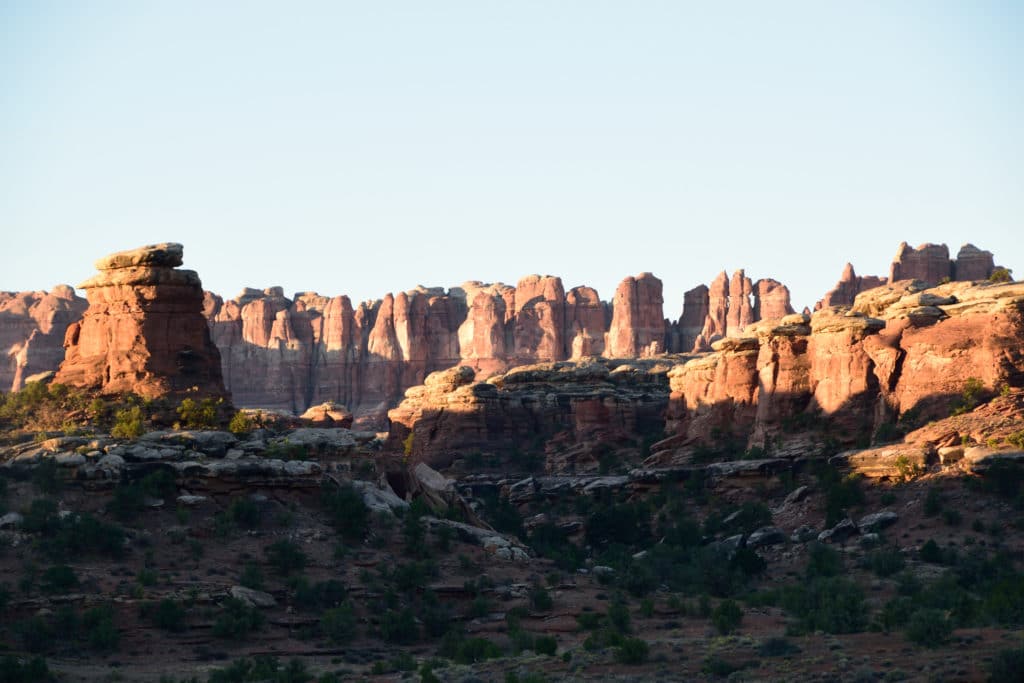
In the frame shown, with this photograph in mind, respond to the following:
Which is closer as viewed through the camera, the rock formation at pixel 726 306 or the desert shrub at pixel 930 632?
the desert shrub at pixel 930 632

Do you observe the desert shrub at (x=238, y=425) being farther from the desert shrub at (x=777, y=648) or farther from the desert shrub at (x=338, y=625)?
the desert shrub at (x=777, y=648)

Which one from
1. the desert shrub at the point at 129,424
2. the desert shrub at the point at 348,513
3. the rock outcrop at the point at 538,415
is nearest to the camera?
the desert shrub at the point at 348,513

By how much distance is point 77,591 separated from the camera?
4134cm

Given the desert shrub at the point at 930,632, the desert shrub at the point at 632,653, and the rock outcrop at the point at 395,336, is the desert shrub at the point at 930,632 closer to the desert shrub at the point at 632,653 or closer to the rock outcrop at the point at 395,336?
the desert shrub at the point at 632,653

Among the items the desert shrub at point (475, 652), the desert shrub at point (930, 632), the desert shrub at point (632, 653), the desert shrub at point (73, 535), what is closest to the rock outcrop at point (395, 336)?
the desert shrub at point (73, 535)

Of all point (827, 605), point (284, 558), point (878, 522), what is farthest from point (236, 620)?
point (878, 522)

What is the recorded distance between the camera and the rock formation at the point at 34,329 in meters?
154

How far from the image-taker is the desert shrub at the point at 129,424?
52.1 m

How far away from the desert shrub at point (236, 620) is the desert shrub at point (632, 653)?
11.8 m

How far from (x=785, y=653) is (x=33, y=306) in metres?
146

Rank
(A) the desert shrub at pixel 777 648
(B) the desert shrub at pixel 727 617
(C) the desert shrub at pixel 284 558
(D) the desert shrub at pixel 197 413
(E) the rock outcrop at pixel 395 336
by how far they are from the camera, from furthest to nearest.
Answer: (E) the rock outcrop at pixel 395 336, (D) the desert shrub at pixel 197 413, (C) the desert shrub at pixel 284 558, (B) the desert shrub at pixel 727 617, (A) the desert shrub at pixel 777 648

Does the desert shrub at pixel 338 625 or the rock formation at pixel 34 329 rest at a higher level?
the rock formation at pixel 34 329

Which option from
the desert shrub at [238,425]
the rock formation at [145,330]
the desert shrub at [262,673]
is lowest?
the desert shrub at [262,673]

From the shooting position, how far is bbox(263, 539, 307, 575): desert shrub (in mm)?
46094
